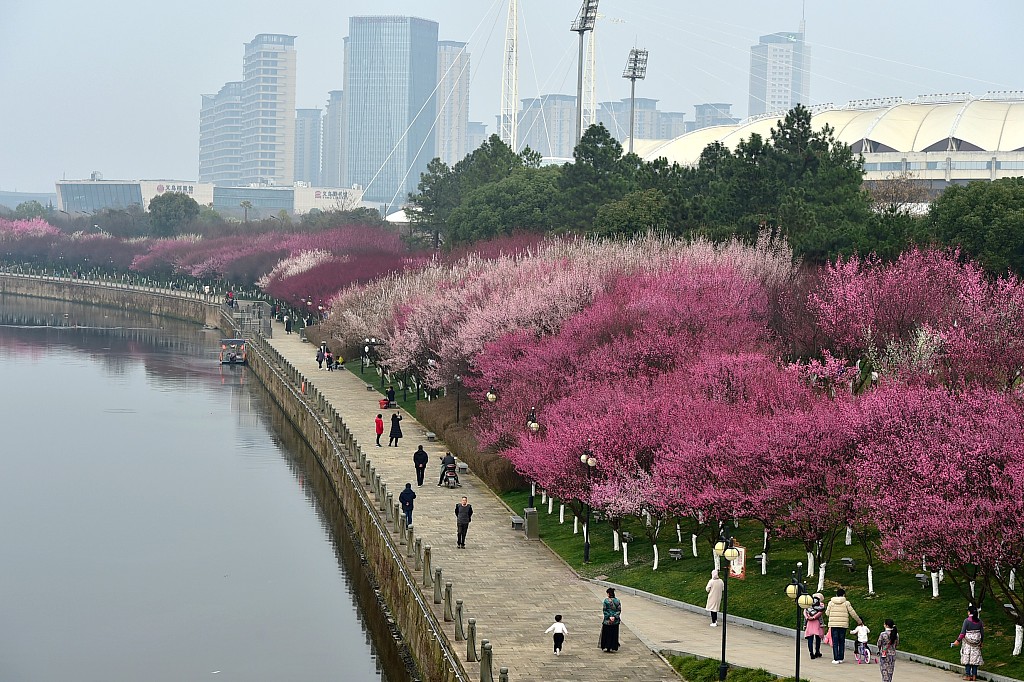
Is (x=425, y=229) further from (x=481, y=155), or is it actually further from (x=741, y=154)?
(x=741, y=154)

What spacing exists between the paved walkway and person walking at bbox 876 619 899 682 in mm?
698

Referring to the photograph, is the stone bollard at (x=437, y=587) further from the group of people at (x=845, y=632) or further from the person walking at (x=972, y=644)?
the person walking at (x=972, y=644)

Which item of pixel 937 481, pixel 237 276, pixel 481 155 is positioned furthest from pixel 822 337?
pixel 237 276

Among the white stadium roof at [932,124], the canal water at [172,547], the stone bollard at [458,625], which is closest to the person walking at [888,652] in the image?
the stone bollard at [458,625]

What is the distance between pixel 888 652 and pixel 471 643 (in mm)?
8113

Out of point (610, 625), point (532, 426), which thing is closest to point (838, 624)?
point (610, 625)

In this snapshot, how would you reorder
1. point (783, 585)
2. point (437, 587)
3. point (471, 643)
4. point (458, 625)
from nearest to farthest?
point (471, 643)
point (458, 625)
point (437, 587)
point (783, 585)

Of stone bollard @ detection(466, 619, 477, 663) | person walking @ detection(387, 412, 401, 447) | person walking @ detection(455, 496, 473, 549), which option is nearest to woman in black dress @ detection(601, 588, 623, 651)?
stone bollard @ detection(466, 619, 477, 663)

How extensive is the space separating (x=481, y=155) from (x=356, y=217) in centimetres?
5900

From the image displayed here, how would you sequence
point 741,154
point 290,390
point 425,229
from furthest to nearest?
point 425,229, point 741,154, point 290,390

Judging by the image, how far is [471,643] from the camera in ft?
94.1

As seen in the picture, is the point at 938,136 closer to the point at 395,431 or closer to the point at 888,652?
the point at 395,431

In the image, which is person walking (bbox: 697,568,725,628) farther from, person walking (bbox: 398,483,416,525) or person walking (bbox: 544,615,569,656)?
person walking (bbox: 398,483,416,525)

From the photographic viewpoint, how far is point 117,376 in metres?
98.8
